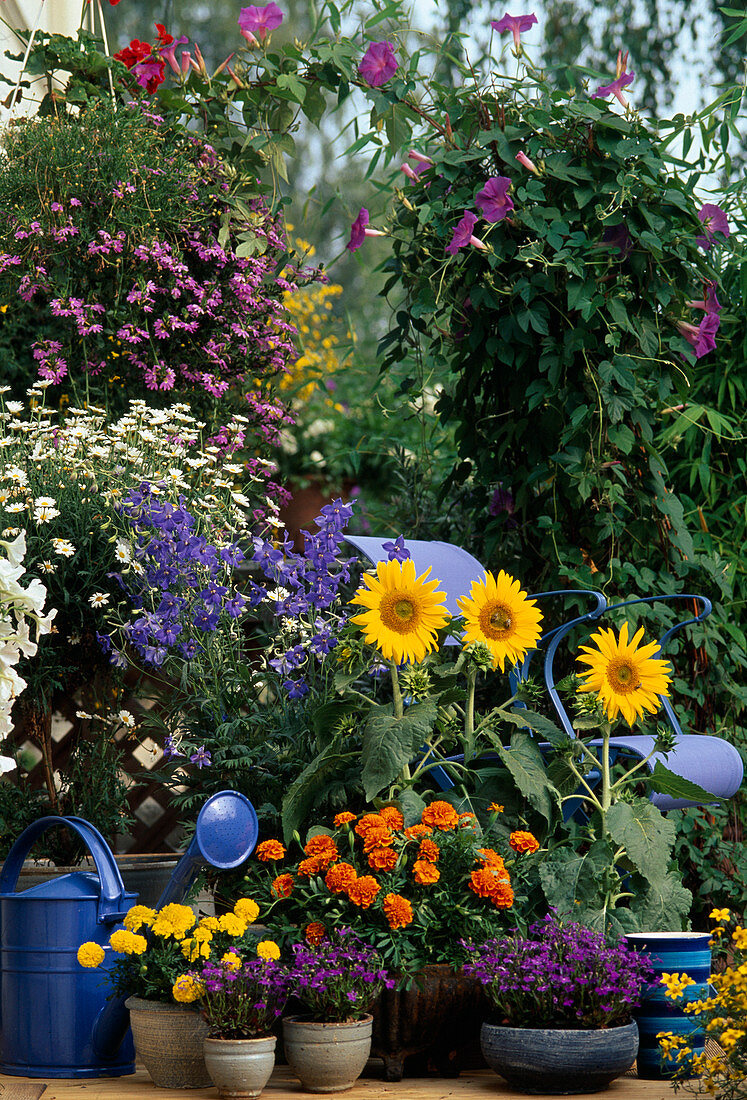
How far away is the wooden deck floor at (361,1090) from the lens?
173 centimetres

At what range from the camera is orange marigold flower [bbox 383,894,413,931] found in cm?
177

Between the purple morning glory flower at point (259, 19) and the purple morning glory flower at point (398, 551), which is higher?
the purple morning glory flower at point (259, 19)

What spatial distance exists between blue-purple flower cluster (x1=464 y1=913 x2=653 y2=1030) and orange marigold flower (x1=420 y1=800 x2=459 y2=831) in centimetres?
21

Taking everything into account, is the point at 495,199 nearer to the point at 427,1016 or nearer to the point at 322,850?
the point at 322,850

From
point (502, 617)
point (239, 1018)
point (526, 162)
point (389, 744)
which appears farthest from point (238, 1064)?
point (526, 162)

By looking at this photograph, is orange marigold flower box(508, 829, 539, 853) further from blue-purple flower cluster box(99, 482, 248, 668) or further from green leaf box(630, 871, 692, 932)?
blue-purple flower cluster box(99, 482, 248, 668)

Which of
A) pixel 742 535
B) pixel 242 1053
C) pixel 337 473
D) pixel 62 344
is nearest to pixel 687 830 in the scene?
pixel 742 535

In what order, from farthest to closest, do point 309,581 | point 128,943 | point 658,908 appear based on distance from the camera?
point 309,581 < point 658,908 < point 128,943

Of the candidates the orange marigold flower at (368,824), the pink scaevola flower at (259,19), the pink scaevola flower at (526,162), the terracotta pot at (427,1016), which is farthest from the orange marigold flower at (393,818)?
the pink scaevola flower at (259,19)

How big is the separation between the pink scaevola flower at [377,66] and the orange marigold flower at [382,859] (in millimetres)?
1791

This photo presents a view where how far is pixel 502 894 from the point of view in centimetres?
182

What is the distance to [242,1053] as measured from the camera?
1.67 m

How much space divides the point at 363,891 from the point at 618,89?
6.02 feet

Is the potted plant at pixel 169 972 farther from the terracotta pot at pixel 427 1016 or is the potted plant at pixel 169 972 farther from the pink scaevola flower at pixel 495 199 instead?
the pink scaevola flower at pixel 495 199
